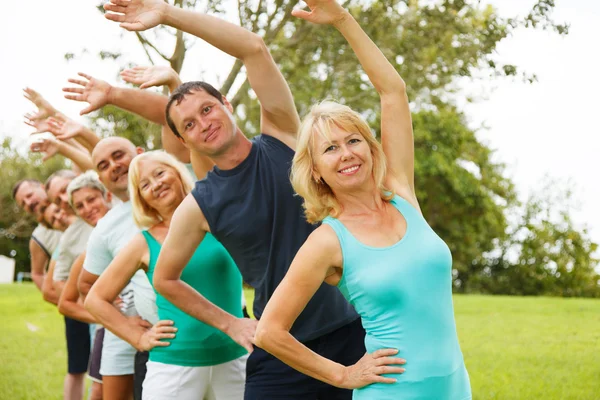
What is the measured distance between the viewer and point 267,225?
3391mm

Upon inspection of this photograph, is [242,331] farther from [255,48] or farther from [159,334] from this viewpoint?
[255,48]

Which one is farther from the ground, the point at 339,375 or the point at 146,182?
the point at 146,182

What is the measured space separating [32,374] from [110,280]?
22.8ft

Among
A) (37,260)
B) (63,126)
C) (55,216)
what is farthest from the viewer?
(37,260)

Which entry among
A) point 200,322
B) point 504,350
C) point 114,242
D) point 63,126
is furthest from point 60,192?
point 504,350

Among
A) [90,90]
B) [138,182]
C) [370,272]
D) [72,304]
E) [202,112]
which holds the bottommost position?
[72,304]

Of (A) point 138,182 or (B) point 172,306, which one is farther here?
(A) point 138,182

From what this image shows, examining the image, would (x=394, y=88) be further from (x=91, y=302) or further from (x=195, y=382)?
(x=91, y=302)

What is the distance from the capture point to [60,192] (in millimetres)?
7047

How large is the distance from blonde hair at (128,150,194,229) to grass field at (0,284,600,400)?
16.2 ft

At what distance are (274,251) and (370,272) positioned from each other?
2.78ft

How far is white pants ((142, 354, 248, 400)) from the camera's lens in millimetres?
3820

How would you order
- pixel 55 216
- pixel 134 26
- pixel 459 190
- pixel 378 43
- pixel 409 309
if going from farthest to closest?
pixel 459 190, pixel 378 43, pixel 55 216, pixel 134 26, pixel 409 309

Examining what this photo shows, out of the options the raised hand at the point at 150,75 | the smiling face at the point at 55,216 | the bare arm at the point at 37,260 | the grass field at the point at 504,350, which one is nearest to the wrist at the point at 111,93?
the raised hand at the point at 150,75
